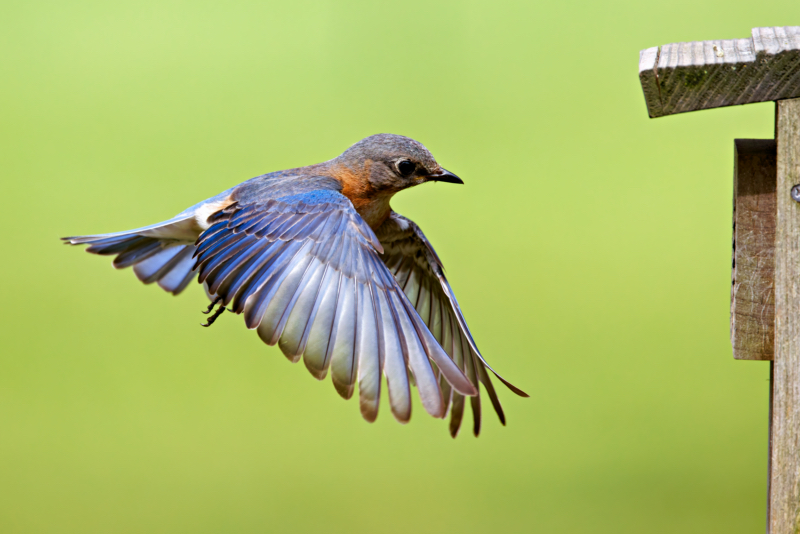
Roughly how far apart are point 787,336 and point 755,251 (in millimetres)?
208

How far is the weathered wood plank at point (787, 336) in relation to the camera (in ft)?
4.54

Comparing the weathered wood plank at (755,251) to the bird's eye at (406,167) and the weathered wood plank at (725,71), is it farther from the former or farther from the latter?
the bird's eye at (406,167)

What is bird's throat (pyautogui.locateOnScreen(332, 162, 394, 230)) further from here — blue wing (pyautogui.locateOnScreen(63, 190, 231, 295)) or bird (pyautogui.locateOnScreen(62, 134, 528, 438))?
blue wing (pyautogui.locateOnScreen(63, 190, 231, 295))

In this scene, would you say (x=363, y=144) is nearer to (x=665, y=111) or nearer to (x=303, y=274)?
(x=303, y=274)

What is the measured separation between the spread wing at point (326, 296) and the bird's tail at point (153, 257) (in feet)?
1.65

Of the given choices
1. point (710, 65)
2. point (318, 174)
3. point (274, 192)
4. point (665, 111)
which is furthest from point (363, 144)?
point (710, 65)

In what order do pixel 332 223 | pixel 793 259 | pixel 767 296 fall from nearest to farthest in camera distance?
pixel 793 259 < pixel 767 296 < pixel 332 223

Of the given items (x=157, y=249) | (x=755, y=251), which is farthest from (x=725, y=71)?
(x=157, y=249)

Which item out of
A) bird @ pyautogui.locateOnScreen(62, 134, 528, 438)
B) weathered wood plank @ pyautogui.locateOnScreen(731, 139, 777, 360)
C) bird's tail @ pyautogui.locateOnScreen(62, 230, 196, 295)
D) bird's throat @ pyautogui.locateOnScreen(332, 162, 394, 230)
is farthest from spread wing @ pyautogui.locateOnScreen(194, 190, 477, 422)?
weathered wood plank @ pyautogui.locateOnScreen(731, 139, 777, 360)

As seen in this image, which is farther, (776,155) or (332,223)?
(332,223)

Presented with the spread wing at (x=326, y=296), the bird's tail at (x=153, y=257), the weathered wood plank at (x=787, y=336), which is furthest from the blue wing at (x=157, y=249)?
the weathered wood plank at (x=787, y=336)

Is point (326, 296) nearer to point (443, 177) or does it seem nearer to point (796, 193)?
point (443, 177)

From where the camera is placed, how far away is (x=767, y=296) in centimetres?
153

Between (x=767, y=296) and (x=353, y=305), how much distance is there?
2.83 ft
